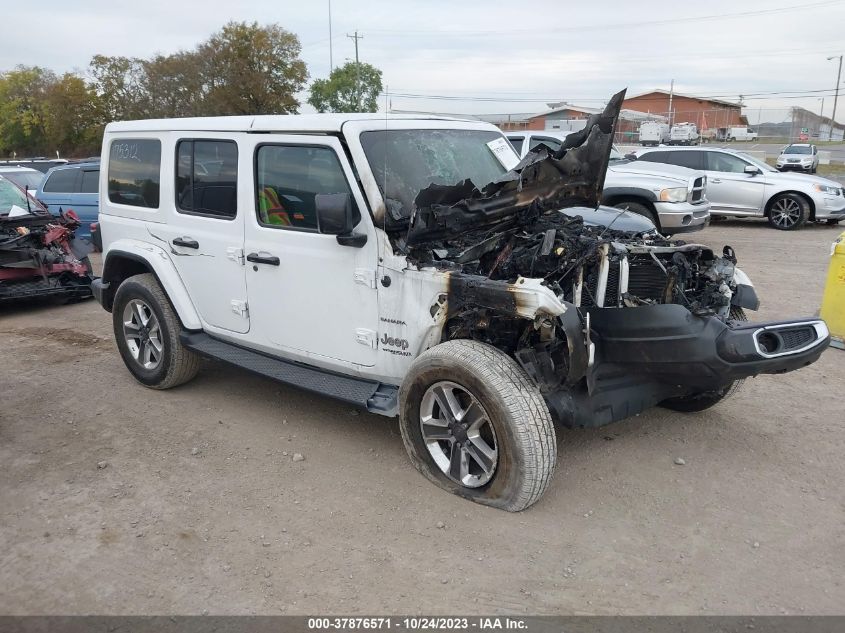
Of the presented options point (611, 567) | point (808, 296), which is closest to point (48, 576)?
point (611, 567)

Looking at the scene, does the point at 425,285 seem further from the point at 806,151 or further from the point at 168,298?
the point at 806,151

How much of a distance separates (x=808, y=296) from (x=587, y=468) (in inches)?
216

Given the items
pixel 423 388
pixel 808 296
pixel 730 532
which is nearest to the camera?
pixel 730 532

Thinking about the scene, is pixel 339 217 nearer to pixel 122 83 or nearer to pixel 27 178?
pixel 27 178

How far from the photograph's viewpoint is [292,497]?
3902mm

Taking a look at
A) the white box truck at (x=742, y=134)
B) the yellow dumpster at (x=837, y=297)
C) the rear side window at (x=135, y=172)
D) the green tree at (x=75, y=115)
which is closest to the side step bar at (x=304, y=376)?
the rear side window at (x=135, y=172)

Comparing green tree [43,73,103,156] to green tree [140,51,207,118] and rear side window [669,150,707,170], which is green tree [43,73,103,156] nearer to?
green tree [140,51,207,118]

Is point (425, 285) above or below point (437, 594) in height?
above

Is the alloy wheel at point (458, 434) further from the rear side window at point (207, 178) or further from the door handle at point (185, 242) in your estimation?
the door handle at point (185, 242)

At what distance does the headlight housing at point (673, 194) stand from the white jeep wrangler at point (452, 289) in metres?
6.70

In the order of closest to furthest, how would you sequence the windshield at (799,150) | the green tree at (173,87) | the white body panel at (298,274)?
the white body panel at (298,274) < the windshield at (799,150) < the green tree at (173,87)

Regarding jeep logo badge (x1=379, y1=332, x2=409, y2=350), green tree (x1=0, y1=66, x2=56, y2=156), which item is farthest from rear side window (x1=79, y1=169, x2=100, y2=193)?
green tree (x1=0, y1=66, x2=56, y2=156)

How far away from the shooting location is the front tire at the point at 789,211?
13.7 metres

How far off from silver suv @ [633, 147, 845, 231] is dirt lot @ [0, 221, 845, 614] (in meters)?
9.68
